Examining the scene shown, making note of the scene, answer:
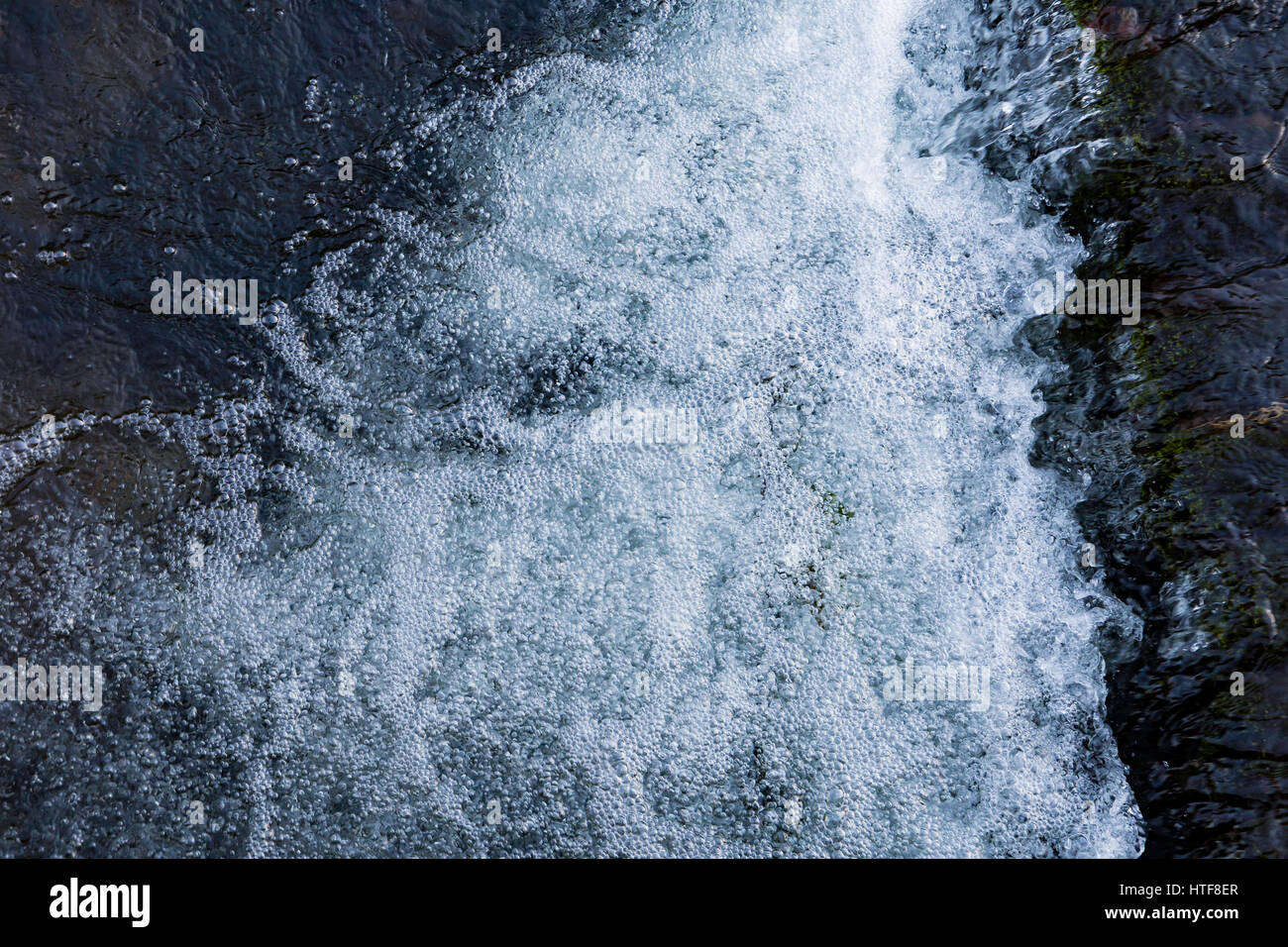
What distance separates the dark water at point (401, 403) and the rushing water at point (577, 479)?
17 mm

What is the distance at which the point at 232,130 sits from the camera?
3.37 metres

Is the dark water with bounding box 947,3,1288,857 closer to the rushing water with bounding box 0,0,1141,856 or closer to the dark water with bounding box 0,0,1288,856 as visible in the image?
the dark water with bounding box 0,0,1288,856

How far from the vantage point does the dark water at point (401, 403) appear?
298 cm

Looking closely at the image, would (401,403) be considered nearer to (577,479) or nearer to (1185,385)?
(577,479)

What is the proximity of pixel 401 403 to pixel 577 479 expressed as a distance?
0.72 metres

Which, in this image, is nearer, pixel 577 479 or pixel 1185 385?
pixel 1185 385

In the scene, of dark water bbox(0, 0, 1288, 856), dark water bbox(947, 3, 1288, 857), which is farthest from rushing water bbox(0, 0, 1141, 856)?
dark water bbox(947, 3, 1288, 857)

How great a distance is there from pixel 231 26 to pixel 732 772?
3411mm

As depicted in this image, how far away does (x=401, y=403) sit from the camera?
3201mm

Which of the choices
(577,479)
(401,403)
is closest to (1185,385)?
(577,479)

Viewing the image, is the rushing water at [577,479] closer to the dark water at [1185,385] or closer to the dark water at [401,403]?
the dark water at [401,403]

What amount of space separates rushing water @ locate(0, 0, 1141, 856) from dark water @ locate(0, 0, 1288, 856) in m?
0.02

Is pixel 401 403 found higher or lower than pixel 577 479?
higher

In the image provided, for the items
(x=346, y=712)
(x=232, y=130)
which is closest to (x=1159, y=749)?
(x=346, y=712)
